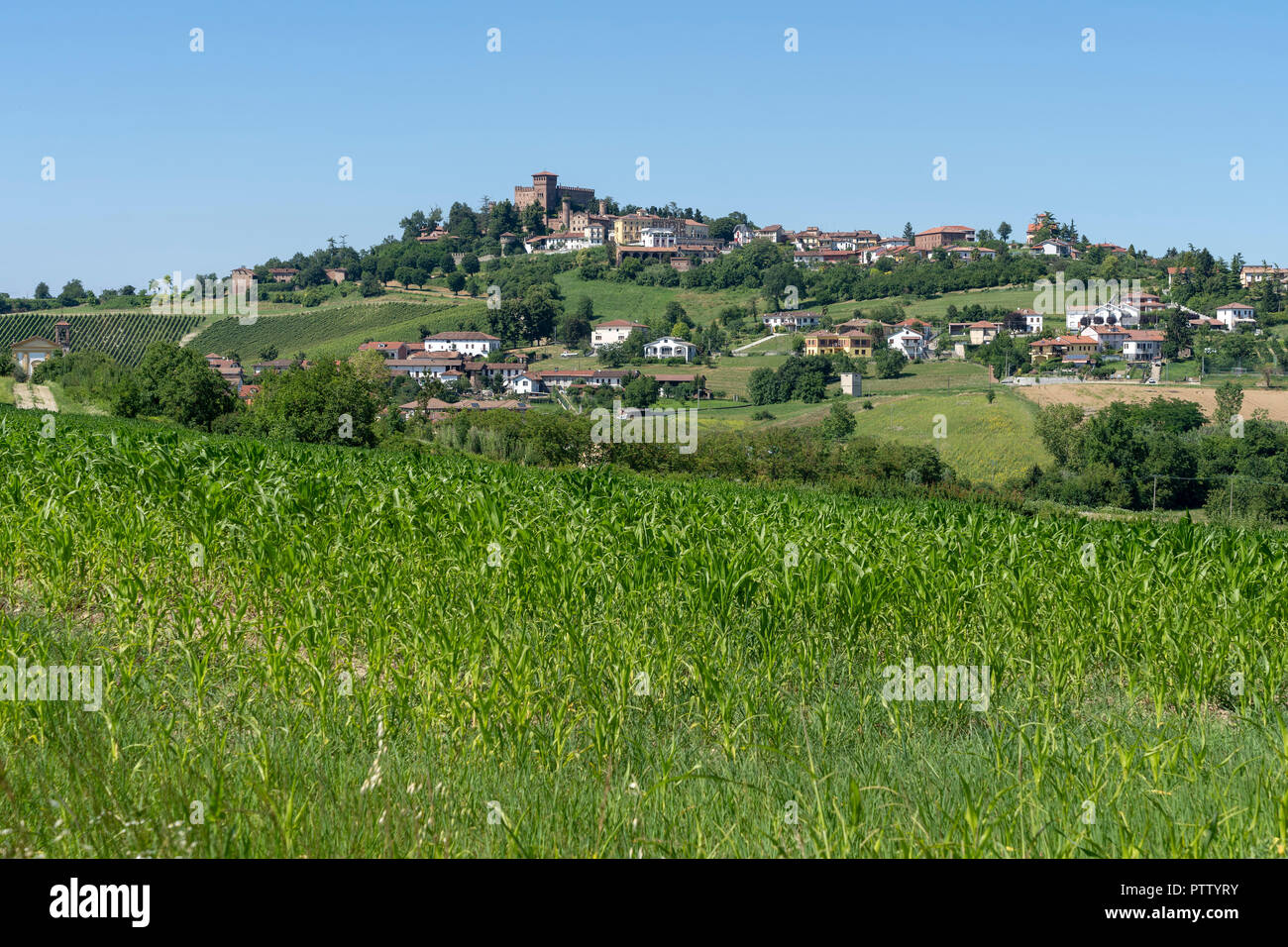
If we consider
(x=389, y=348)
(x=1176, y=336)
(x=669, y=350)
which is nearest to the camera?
(x=669, y=350)

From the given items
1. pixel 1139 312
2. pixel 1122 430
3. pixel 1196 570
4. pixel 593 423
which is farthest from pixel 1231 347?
pixel 1196 570

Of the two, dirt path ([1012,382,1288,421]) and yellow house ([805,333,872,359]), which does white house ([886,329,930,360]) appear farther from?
dirt path ([1012,382,1288,421])

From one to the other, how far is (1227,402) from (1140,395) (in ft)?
26.4

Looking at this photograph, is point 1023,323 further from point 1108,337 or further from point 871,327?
point 871,327

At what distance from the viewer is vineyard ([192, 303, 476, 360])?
456 ft

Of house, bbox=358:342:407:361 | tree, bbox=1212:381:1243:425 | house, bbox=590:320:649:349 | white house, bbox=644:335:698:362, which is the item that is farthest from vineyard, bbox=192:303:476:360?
tree, bbox=1212:381:1243:425

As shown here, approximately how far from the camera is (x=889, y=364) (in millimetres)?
120625

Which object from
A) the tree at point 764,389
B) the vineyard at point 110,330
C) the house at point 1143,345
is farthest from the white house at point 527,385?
the house at point 1143,345

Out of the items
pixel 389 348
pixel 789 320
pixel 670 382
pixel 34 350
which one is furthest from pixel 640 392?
pixel 34 350

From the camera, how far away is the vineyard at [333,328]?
138875 mm

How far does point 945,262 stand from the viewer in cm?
19000

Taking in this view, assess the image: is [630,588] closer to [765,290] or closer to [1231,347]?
[1231,347]

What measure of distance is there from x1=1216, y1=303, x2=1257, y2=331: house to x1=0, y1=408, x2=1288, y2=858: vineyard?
6407 inches
